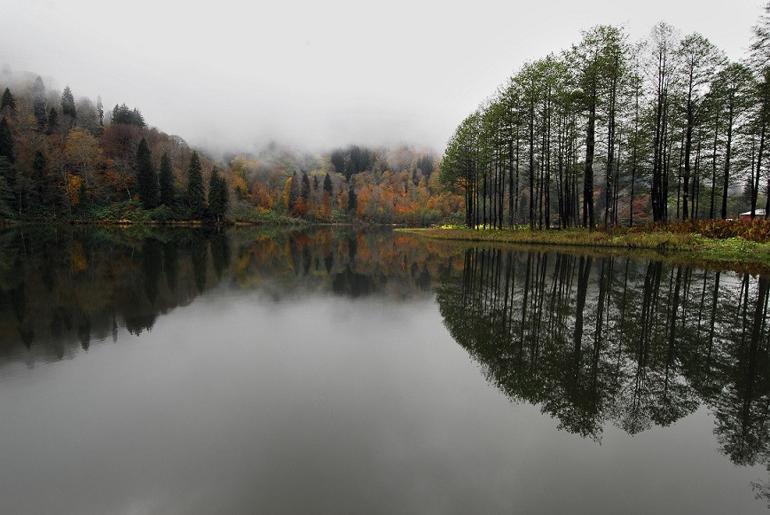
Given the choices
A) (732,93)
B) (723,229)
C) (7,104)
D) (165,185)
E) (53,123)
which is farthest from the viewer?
(7,104)

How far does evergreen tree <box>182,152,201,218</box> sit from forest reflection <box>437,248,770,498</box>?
80639 millimetres

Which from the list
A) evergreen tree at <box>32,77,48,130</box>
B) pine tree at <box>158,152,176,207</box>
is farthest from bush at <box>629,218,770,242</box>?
evergreen tree at <box>32,77,48,130</box>

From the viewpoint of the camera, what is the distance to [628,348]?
22.7 ft

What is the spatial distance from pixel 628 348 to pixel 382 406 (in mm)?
4920

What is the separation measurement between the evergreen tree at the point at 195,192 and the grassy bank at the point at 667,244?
69379 millimetres

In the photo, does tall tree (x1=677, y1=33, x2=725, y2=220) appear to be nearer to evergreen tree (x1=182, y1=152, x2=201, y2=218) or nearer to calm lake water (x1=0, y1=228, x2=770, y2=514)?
calm lake water (x1=0, y1=228, x2=770, y2=514)

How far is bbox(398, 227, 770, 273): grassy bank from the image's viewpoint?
19.9 meters

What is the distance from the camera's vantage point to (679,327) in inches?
320

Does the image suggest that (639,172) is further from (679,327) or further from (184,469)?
(184,469)

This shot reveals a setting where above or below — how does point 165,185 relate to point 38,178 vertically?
below

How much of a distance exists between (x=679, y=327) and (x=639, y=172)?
37.2 m

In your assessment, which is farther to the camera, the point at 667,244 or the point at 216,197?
the point at 216,197

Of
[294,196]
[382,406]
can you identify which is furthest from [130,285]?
[294,196]

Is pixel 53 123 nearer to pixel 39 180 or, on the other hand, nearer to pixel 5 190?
pixel 39 180
